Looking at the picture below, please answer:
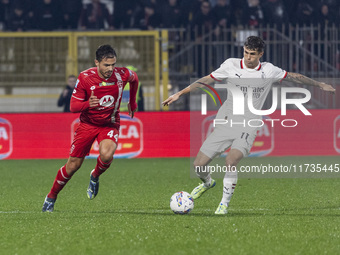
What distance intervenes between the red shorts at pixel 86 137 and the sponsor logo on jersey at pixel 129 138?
6.89m

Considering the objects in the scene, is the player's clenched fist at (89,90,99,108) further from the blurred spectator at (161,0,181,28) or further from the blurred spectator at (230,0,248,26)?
the blurred spectator at (230,0,248,26)

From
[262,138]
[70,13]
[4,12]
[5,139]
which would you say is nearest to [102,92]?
[5,139]

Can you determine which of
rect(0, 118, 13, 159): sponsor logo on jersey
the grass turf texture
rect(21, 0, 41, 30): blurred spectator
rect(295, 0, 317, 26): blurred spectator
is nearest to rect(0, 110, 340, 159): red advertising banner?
rect(0, 118, 13, 159): sponsor logo on jersey

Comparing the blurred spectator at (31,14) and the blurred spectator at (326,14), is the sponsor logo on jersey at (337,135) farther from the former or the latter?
the blurred spectator at (31,14)

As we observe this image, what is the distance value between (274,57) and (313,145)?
2304 mm

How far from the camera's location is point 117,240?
23.1ft

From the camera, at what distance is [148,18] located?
19547mm

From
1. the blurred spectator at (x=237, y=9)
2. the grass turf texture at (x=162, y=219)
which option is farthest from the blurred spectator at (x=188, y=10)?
the grass turf texture at (x=162, y=219)

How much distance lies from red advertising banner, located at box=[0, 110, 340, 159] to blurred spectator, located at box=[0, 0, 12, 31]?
13.8 ft

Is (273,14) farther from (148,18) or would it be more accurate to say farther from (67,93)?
(67,93)

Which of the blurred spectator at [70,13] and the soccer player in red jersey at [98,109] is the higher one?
the blurred spectator at [70,13]

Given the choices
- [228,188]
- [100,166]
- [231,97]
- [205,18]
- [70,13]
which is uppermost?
[70,13]

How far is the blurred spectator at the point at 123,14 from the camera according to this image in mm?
19672

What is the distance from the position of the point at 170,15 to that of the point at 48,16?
295 centimetres
